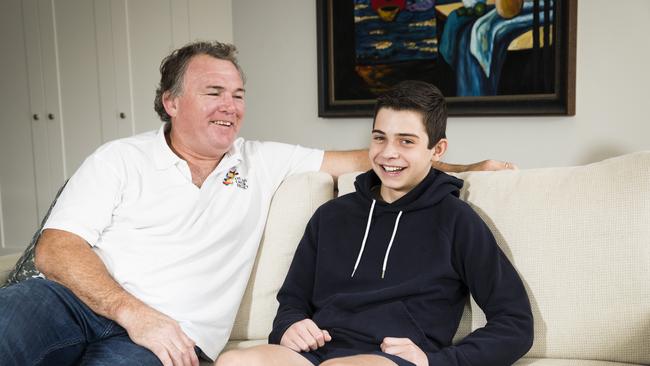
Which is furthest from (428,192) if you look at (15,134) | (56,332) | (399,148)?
(15,134)

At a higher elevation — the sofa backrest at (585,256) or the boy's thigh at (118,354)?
the sofa backrest at (585,256)

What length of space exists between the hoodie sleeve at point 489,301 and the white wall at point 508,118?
1.28 m

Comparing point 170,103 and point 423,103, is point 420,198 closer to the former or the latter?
point 423,103

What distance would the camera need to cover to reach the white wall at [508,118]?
2516 mm

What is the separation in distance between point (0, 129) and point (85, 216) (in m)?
3.15

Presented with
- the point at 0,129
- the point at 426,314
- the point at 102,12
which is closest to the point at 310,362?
the point at 426,314

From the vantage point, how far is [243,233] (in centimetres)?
183

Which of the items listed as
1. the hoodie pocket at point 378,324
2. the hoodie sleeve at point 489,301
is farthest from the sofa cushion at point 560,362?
the hoodie pocket at point 378,324

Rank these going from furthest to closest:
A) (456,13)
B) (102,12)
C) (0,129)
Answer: (0,129) < (102,12) < (456,13)

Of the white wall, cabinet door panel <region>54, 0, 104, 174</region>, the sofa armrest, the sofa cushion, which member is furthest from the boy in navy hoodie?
cabinet door panel <region>54, 0, 104, 174</region>

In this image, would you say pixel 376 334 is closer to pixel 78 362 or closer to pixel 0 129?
pixel 78 362

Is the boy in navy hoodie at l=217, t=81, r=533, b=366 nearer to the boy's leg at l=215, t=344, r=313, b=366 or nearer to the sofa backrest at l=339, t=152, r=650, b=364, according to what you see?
the boy's leg at l=215, t=344, r=313, b=366

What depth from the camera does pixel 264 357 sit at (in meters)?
1.41

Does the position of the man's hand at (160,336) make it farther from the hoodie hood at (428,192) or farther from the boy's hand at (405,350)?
the hoodie hood at (428,192)
